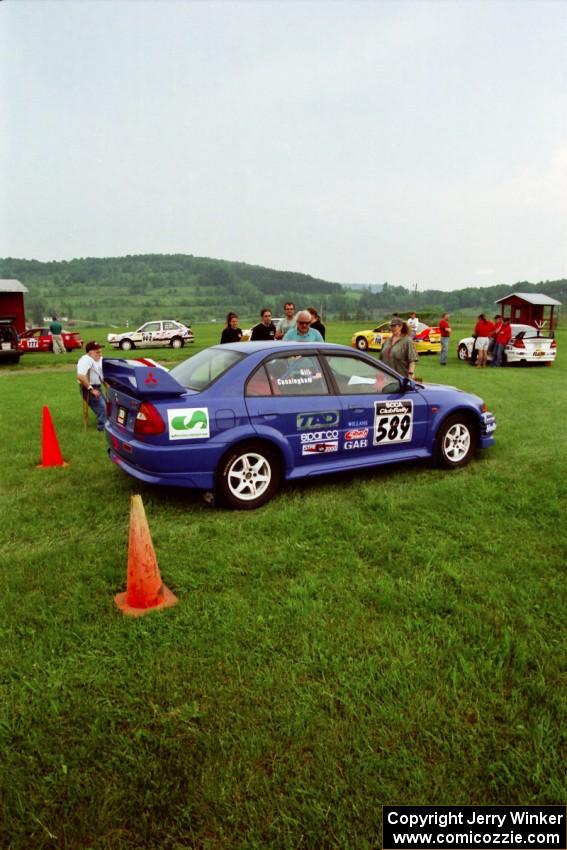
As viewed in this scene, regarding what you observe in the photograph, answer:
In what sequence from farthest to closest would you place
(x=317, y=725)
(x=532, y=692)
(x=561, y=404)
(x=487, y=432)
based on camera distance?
1. (x=561, y=404)
2. (x=487, y=432)
3. (x=532, y=692)
4. (x=317, y=725)

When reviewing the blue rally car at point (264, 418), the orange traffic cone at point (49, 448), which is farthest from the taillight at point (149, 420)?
the orange traffic cone at point (49, 448)

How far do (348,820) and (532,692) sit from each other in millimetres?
1119

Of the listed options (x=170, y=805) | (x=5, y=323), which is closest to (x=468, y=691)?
(x=170, y=805)

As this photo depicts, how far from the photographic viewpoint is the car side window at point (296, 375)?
506 cm

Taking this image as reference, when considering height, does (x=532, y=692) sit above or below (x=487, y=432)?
below

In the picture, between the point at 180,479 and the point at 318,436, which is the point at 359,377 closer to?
the point at 318,436

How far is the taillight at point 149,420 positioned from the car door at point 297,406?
0.80m

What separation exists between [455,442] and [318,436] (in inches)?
74.0

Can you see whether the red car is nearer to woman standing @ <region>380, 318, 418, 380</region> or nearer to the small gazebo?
woman standing @ <region>380, 318, 418, 380</region>

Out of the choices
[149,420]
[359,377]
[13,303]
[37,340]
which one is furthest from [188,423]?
[13,303]

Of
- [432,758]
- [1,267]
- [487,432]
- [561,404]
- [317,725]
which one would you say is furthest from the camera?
[1,267]

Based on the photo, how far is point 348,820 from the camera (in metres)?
1.95

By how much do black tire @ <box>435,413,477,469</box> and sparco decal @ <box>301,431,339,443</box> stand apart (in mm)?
1383

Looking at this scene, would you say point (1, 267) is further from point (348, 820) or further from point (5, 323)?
point (348, 820)
